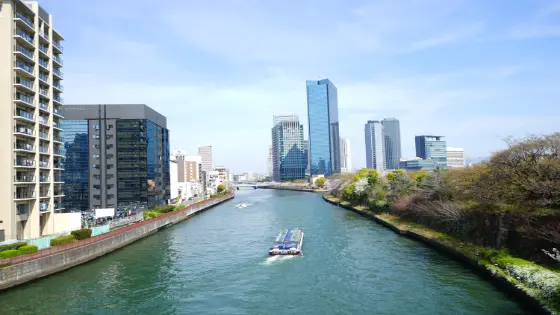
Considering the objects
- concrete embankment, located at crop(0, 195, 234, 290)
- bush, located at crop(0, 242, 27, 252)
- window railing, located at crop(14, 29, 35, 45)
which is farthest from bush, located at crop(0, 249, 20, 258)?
window railing, located at crop(14, 29, 35, 45)

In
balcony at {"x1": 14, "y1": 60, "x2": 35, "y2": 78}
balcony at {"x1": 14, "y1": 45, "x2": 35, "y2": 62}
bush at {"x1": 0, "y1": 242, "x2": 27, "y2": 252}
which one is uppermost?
balcony at {"x1": 14, "y1": 45, "x2": 35, "y2": 62}

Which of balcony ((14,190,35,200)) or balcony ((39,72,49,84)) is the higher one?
balcony ((39,72,49,84))

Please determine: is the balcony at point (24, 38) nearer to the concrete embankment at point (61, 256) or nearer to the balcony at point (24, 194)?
the balcony at point (24, 194)

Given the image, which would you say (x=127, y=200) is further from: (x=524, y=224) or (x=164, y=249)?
(x=524, y=224)

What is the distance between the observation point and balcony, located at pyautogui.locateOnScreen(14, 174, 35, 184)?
37.4m

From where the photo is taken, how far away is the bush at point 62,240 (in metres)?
32.9

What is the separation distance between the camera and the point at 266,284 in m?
27.2

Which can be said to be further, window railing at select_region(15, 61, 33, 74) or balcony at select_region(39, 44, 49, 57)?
balcony at select_region(39, 44, 49, 57)

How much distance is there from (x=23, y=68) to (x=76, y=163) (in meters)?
39.6

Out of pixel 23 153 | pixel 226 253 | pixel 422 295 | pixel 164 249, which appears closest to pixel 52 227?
pixel 23 153

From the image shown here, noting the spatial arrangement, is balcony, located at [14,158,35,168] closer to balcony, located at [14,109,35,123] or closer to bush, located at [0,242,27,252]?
balcony, located at [14,109,35,123]

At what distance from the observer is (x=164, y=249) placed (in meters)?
42.1

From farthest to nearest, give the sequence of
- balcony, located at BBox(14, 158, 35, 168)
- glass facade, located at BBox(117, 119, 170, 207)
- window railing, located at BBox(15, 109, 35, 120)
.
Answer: glass facade, located at BBox(117, 119, 170, 207) → window railing, located at BBox(15, 109, 35, 120) → balcony, located at BBox(14, 158, 35, 168)

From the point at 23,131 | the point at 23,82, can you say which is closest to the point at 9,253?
the point at 23,131
